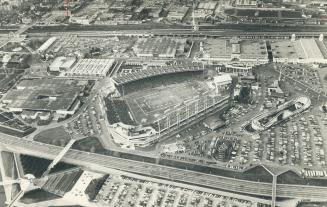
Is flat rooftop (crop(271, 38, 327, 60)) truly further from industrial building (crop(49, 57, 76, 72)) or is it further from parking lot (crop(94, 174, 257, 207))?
industrial building (crop(49, 57, 76, 72))

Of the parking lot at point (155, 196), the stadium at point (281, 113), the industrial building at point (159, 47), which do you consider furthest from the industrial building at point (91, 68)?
the stadium at point (281, 113)

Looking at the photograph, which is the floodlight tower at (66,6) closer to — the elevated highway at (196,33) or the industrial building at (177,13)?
the elevated highway at (196,33)

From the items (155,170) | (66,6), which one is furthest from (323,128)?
(66,6)

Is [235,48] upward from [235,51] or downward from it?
upward

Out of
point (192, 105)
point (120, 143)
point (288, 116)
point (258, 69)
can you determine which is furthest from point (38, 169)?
point (258, 69)

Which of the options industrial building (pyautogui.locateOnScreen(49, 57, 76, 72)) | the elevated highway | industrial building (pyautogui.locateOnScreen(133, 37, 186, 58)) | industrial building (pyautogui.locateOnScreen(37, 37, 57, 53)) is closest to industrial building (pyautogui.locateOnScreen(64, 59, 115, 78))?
industrial building (pyautogui.locateOnScreen(49, 57, 76, 72))

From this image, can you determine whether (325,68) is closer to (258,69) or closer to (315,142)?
(258,69)

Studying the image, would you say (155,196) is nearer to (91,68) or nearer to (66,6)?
(91,68)
